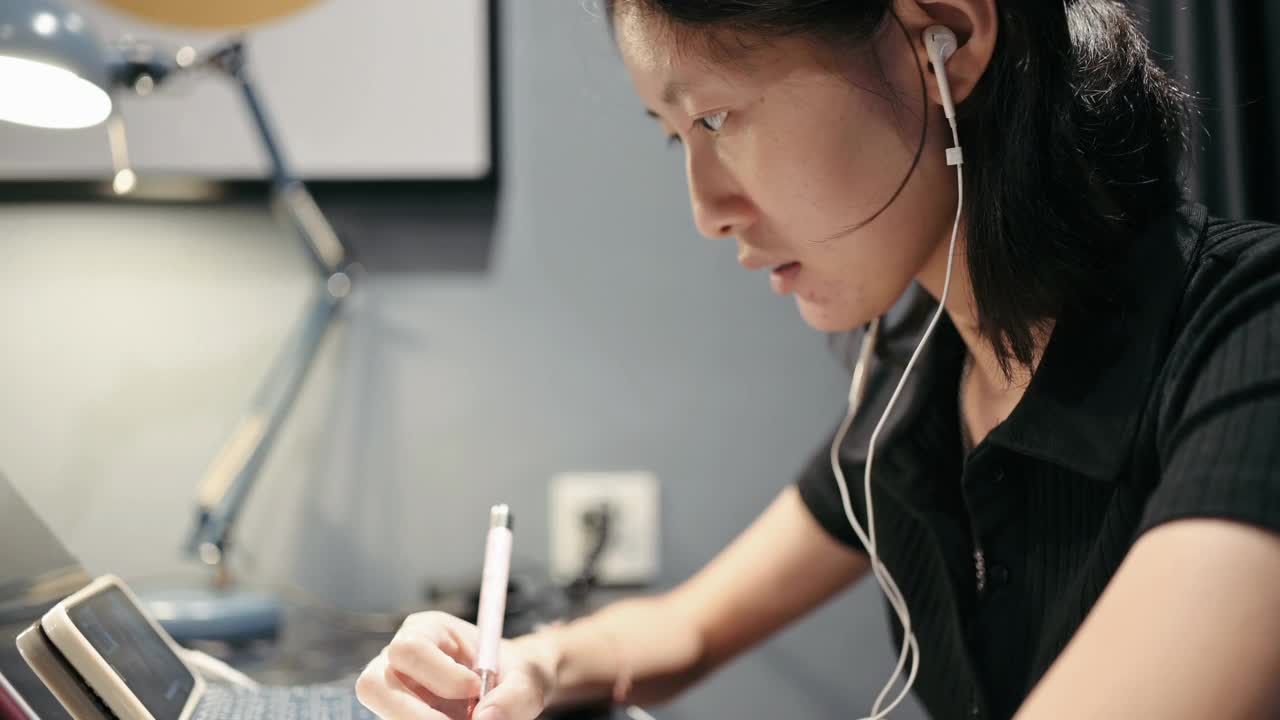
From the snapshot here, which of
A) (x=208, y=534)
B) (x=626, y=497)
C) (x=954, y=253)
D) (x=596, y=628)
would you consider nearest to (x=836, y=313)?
(x=954, y=253)

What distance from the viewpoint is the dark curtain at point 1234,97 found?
957 millimetres

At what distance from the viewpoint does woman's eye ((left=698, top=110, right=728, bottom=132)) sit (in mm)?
639

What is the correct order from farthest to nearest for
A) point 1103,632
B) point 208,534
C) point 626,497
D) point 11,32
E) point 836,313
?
1. point 626,497
2. point 208,534
3. point 836,313
4. point 11,32
5. point 1103,632

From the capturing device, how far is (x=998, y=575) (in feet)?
2.22

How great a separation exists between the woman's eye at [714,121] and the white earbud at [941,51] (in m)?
0.13

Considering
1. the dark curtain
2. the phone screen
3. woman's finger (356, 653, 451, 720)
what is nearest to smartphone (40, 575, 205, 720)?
the phone screen

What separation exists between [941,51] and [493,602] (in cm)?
44

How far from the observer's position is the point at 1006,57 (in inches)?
24.2

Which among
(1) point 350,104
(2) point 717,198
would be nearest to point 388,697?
(2) point 717,198

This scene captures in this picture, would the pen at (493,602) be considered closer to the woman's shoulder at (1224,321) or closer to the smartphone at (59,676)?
the smartphone at (59,676)

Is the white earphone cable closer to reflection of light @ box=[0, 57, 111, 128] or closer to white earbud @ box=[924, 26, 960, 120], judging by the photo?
white earbud @ box=[924, 26, 960, 120]

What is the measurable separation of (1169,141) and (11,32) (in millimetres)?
743

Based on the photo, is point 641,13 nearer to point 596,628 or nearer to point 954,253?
point 954,253

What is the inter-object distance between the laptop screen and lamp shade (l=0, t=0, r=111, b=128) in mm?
263
